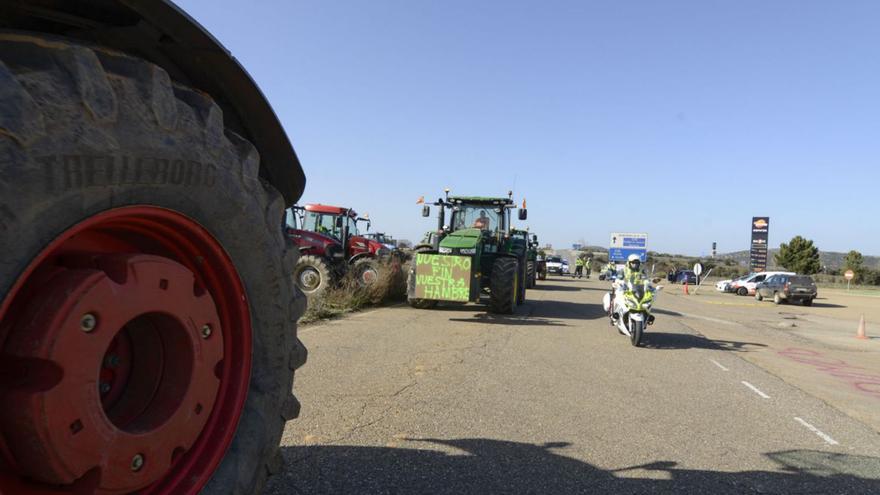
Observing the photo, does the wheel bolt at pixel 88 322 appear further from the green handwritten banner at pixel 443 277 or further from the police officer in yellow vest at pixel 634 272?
the green handwritten banner at pixel 443 277

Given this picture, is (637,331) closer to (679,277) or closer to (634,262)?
(634,262)

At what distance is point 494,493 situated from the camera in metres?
3.39

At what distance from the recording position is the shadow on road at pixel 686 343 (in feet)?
34.2

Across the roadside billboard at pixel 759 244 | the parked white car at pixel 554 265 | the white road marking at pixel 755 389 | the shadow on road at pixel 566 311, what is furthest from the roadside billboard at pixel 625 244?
the white road marking at pixel 755 389

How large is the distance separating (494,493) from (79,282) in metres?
2.61

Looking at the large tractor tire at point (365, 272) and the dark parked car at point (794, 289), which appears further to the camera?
the dark parked car at point (794, 289)

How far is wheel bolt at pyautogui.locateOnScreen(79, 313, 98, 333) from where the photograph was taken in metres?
1.45

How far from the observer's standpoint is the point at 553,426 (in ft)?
16.0

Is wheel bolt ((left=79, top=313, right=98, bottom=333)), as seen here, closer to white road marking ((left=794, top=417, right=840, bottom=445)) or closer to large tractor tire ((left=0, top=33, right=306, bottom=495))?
large tractor tire ((left=0, top=33, right=306, bottom=495))

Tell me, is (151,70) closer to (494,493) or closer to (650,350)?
(494,493)

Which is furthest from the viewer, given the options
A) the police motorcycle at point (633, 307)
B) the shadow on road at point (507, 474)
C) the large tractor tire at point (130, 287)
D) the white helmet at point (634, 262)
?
the white helmet at point (634, 262)

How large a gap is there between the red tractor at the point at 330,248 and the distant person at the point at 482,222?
2.86 meters

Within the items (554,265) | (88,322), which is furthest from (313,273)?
(554,265)

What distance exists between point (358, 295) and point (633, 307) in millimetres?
6522
